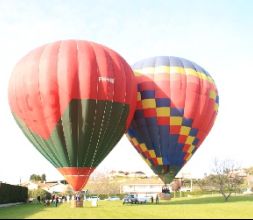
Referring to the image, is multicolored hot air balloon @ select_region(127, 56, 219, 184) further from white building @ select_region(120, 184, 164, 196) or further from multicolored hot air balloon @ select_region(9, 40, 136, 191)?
white building @ select_region(120, 184, 164, 196)

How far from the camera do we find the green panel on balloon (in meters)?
30.9

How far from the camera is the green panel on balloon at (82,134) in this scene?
3089 centimetres

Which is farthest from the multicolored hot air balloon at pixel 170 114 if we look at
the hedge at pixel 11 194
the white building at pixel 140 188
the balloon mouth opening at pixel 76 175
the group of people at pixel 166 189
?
the white building at pixel 140 188

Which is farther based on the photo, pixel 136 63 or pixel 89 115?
pixel 136 63

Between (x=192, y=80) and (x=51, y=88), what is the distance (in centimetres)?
1422

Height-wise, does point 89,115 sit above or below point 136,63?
below

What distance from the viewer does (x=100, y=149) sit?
3212cm

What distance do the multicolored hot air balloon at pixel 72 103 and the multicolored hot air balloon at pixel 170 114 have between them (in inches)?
272

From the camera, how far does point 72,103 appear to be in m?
30.7

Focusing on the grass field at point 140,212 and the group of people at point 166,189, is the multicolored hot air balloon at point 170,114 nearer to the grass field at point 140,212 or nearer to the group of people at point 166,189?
the group of people at point 166,189

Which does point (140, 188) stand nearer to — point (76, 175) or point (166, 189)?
point (166, 189)

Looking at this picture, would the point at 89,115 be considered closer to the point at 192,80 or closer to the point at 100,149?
the point at 100,149

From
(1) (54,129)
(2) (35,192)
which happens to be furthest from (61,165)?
(2) (35,192)

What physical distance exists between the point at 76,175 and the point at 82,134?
2975mm
